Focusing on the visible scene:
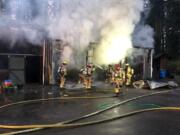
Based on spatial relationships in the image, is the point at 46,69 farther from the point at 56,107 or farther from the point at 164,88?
the point at 56,107

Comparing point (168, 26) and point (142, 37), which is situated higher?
point (168, 26)

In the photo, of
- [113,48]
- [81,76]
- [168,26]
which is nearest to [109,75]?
[81,76]

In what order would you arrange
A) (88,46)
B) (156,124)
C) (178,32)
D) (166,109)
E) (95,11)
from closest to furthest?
1. (156,124)
2. (166,109)
3. (95,11)
4. (88,46)
5. (178,32)

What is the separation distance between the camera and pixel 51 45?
2264 centimetres

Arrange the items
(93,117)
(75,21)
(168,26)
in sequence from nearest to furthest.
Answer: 1. (93,117)
2. (75,21)
3. (168,26)

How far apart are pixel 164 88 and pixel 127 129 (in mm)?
13302

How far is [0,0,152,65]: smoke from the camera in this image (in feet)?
61.1

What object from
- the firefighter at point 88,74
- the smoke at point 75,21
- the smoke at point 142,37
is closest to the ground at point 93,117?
the firefighter at point 88,74

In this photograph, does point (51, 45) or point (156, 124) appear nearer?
point (156, 124)

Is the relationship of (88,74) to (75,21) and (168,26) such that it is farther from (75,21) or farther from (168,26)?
(168,26)

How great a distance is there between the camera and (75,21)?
18.9 metres

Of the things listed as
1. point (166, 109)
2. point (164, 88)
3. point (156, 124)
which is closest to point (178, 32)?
point (164, 88)

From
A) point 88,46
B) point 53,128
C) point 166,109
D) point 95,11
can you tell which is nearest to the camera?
point 53,128

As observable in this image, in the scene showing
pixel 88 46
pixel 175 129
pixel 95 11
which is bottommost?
pixel 175 129
